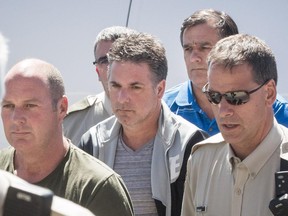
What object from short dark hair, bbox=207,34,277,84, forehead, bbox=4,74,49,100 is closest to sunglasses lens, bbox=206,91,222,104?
short dark hair, bbox=207,34,277,84

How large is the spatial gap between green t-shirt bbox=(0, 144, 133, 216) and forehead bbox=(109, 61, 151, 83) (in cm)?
65

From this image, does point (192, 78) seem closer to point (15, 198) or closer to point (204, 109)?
point (204, 109)

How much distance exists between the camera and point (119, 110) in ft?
10.2

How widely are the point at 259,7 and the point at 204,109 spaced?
117 cm

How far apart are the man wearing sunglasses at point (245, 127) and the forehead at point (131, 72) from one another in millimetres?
659

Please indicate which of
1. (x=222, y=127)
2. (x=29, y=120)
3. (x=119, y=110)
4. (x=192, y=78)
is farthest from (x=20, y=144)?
(x=192, y=78)

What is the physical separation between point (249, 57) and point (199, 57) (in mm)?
1063

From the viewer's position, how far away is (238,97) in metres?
2.41

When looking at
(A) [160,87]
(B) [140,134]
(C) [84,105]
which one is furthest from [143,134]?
(C) [84,105]

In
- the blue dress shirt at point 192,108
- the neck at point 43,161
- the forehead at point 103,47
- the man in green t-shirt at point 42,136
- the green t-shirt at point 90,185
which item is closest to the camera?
the green t-shirt at point 90,185

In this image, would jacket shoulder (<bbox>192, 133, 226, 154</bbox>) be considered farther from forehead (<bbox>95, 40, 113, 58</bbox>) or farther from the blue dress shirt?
forehead (<bbox>95, 40, 113, 58</bbox>)

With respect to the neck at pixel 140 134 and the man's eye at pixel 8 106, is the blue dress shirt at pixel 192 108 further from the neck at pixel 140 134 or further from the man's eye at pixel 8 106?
the man's eye at pixel 8 106

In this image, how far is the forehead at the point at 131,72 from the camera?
3.13 m

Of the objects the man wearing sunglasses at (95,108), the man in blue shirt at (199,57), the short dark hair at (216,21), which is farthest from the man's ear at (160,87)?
the man wearing sunglasses at (95,108)
